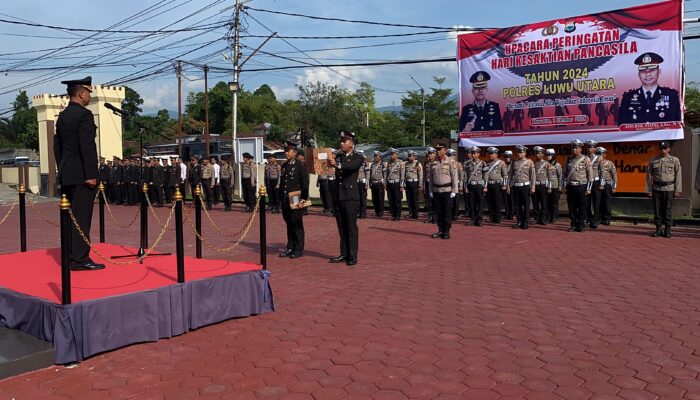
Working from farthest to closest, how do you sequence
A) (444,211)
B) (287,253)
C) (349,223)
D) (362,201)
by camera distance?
(362,201) → (444,211) → (287,253) → (349,223)

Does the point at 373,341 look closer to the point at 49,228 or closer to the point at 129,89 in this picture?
the point at 49,228

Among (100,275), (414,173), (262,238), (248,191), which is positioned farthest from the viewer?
(248,191)

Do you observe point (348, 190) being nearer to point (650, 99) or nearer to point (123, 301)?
point (123, 301)

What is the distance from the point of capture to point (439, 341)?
506cm

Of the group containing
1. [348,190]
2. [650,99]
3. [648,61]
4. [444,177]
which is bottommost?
[348,190]

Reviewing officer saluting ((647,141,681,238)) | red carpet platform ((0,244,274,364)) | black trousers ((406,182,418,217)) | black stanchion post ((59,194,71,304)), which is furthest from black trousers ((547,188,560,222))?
black stanchion post ((59,194,71,304))

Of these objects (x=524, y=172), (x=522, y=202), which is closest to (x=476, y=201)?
(x=522, y=202)

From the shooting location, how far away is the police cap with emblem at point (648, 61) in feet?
42.7

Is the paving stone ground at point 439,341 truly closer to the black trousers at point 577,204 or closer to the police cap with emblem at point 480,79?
the black trousers at point 577,204

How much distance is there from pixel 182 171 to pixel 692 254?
17.7 metres

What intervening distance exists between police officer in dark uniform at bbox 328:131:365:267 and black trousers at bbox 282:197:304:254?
32.9 inches

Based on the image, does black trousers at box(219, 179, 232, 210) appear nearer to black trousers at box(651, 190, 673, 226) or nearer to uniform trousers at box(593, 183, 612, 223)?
uniform trousers at box(593, 183, 612, 223)

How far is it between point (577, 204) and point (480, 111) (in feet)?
14.4

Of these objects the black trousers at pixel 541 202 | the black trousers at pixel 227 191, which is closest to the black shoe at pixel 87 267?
the black trousers at pixel 541 202
